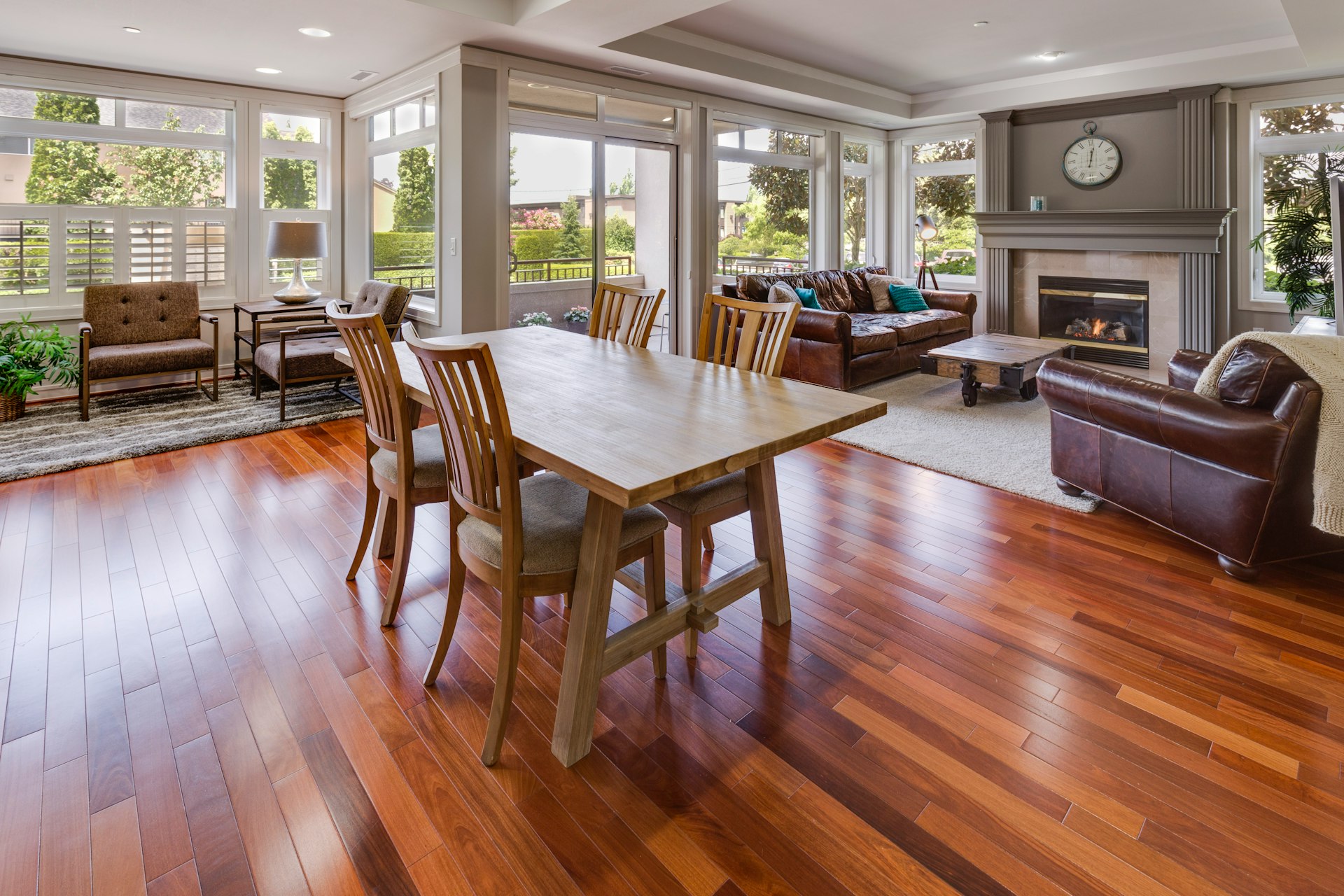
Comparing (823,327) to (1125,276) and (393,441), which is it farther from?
(393,441)

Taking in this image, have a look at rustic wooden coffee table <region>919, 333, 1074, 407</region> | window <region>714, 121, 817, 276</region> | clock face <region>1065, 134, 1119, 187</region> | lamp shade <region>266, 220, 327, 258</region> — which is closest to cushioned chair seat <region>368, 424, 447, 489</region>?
lamp shade <region>266, 220, 327, 258</region>

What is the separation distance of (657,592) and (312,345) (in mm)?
4256

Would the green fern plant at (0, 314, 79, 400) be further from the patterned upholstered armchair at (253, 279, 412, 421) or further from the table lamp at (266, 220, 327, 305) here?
the table lamp at (266, 220, 327, 305)

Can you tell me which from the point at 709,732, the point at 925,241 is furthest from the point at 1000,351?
the point at 709,732

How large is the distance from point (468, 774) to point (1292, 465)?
2.87m

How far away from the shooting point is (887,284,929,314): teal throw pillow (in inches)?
282

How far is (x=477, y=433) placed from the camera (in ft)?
5.71

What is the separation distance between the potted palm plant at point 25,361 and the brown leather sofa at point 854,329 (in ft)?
15.4

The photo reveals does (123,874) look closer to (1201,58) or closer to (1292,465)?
(1292,465)

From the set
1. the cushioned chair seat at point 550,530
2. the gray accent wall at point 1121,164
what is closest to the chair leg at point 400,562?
the cushioned chair seat at point 550,530

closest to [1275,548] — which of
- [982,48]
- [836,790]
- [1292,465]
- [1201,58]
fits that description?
[1292,465]

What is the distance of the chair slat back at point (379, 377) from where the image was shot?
87.0 inches

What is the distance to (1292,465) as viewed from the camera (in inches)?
100

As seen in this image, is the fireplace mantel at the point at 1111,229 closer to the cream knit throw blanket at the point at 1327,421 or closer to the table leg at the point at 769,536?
the cream knit throw blanket at the point at 1327,421
